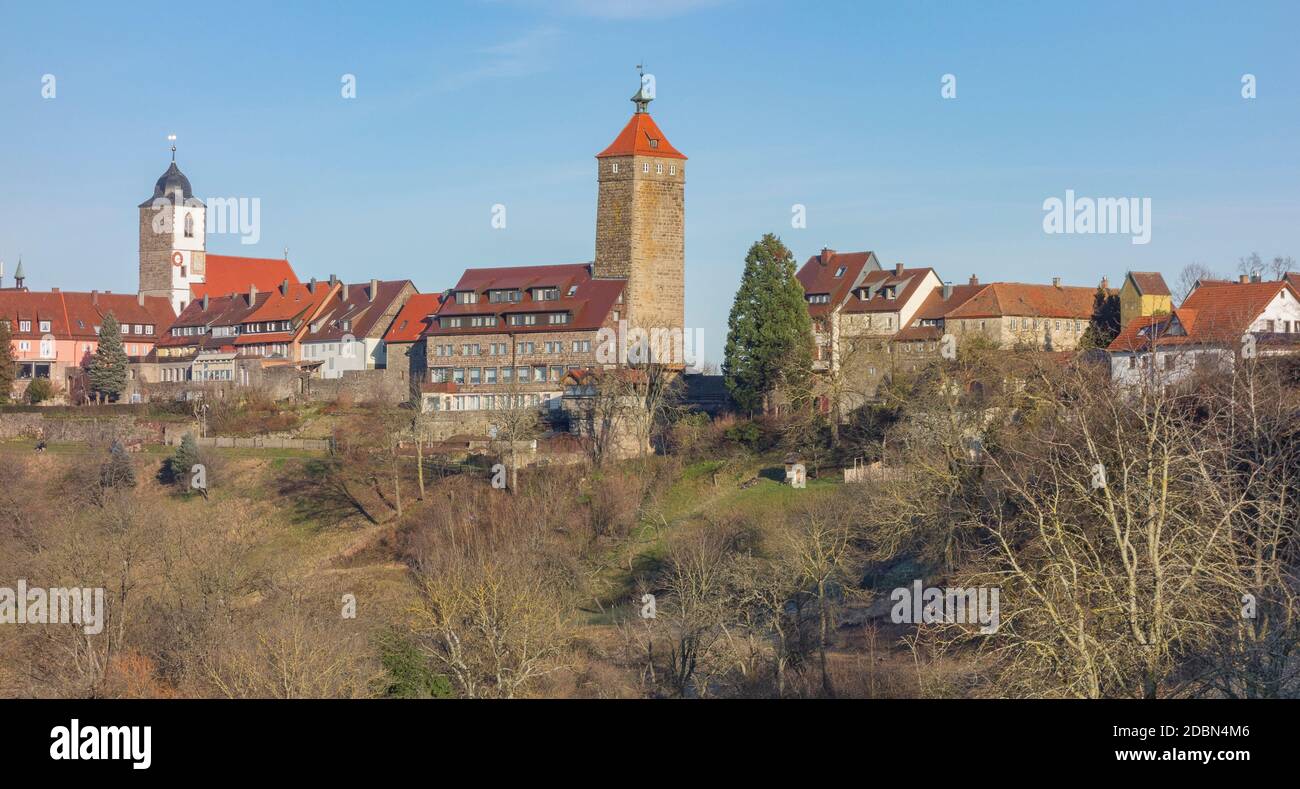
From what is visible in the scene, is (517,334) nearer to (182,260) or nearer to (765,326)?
(765,326)

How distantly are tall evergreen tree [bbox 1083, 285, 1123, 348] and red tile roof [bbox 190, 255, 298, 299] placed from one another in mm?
45951

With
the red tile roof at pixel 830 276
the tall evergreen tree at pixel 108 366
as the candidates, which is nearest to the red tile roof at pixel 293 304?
the tall evergreen tree at pixel 108 366

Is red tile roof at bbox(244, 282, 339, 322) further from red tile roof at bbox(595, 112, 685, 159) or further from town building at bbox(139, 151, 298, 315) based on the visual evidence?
red tile roof at bbox(595, 112, 685, 159)

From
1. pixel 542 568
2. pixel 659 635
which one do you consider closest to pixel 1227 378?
pixel 659 635

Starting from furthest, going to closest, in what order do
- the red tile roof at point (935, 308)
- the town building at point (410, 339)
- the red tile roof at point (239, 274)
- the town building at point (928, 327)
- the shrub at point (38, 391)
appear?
the red tile roof at point (239, 274), the shrub at point (38, 391), the town building at point (410, 339), the red tile roof at point (935, 308), the town building at point (928, 327)

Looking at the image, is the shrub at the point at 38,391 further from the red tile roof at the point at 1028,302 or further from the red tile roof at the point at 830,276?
the red tile roof at the point at 1028,302

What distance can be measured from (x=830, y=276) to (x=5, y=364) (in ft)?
120

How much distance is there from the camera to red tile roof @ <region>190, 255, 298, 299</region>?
268 feet

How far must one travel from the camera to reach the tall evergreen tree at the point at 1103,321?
176ft

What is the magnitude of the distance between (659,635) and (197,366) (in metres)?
43.1

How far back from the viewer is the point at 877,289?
5753 cm

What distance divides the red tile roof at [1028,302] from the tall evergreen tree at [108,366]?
126ft

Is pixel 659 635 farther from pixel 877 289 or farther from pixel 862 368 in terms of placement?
pixel 877 289

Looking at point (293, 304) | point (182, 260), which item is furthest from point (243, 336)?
point (182, 260)
